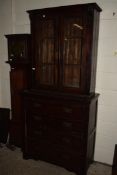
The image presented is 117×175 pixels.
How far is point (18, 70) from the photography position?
2715 mm

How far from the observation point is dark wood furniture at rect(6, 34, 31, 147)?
262cm

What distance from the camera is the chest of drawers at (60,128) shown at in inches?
84.5

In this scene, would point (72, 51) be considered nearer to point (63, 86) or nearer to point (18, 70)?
point (63, 86)

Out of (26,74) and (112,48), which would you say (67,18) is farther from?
(26,74)

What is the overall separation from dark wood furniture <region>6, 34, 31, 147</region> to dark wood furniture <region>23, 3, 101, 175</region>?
26cm

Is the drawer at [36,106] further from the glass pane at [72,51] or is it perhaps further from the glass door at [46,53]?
the glass pane at [72,51]

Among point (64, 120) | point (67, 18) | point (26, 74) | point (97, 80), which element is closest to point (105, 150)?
point (64, 120)

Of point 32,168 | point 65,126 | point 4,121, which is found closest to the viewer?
point 65,126

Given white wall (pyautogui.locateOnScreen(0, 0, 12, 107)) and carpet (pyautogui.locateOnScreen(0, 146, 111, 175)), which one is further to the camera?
white wall (pyautogui.locateOnScreen(0, 0, 12, 107))

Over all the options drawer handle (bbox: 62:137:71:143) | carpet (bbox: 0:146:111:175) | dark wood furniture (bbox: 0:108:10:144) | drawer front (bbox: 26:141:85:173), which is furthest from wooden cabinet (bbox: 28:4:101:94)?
carpet (bbox: 0:146:111:175)

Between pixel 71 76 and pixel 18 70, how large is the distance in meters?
0.94

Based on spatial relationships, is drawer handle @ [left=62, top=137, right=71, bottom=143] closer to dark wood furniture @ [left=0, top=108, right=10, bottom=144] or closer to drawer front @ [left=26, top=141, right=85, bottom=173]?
drawer front @ [left=26, top=141, right=85, bottom=173]

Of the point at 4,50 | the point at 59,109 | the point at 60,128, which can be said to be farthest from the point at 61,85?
the point at 4,50

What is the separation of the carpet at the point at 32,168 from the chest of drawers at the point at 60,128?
0.12m
